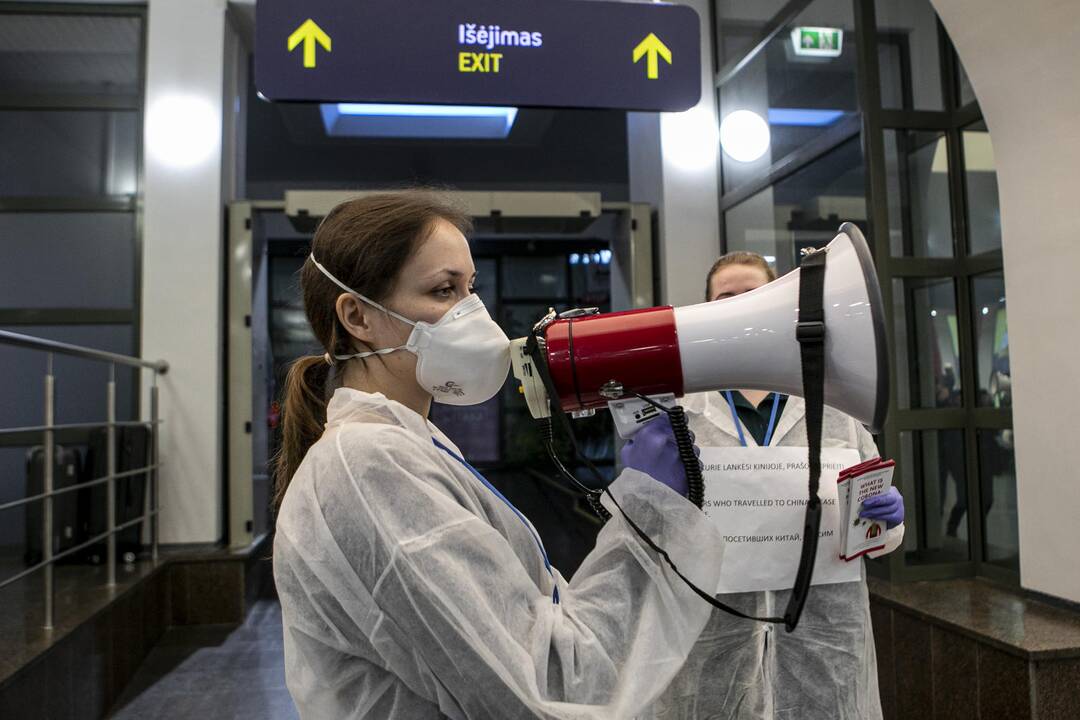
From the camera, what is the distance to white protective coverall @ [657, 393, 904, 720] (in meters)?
1.59

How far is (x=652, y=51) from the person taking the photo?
2.19 meters

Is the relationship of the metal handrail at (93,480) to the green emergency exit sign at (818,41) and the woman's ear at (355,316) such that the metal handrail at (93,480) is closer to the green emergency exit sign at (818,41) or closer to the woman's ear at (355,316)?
the woman's ear at (355,316)

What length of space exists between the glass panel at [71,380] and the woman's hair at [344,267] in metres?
3.56

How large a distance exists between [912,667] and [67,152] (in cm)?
461

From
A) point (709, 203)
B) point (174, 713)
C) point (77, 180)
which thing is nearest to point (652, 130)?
point (709, 203)

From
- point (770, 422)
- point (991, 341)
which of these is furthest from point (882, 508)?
point (991, 341)

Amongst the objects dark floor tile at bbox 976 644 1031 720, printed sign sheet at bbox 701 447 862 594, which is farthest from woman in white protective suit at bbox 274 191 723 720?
dark floor tile at bbox 976 644 1031 720

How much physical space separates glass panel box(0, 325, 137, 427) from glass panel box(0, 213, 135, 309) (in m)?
0.15

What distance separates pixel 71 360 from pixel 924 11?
440cm

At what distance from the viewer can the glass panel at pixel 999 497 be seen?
2783 millimetres

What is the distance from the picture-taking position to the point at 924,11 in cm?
308

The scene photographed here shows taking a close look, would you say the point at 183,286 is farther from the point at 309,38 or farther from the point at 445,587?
the point at 445,587

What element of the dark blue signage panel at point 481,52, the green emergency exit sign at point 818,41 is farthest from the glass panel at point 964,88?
the dark blue signage panel at point 481,52

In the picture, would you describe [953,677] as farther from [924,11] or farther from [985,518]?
[924,11]
